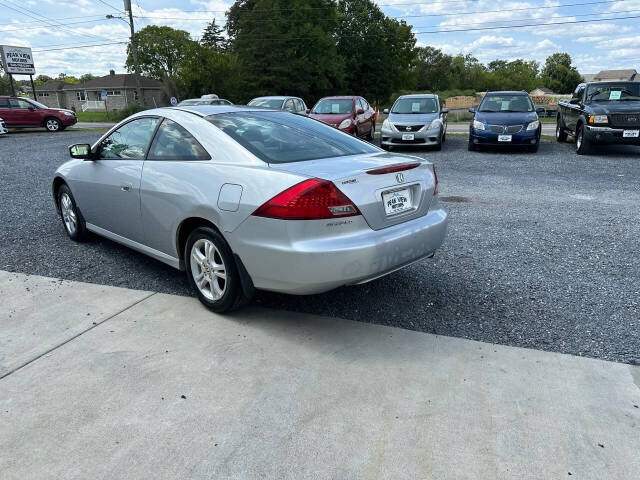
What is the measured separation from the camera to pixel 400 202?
335cm

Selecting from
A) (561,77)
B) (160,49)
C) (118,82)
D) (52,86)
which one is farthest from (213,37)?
(561,77)

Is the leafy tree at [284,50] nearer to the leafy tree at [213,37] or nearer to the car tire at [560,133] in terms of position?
the leafy tree at [213,37]

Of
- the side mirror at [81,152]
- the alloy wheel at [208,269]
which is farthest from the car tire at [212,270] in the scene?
the side mirror at [81,152]

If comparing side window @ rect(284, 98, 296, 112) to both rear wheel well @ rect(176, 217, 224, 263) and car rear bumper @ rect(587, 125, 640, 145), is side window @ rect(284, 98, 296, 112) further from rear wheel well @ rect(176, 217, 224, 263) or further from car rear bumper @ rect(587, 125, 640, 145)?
rear wheel well @ rect(176, 217, 224, 263)

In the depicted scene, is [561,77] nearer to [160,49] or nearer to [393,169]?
[160,49]

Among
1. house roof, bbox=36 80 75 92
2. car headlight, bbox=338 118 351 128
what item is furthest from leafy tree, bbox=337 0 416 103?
house roof, bbox=36 80 75 92

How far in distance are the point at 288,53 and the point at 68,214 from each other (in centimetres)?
4858

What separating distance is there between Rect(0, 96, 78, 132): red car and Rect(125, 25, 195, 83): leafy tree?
129 ft

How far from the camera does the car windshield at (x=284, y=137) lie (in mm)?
3479

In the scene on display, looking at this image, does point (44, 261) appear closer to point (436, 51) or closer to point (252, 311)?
point (252, 311)

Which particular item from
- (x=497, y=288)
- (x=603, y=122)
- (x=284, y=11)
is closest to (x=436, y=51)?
(x=284, y=11)

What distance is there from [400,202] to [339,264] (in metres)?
0.70

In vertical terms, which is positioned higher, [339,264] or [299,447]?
[339,264]

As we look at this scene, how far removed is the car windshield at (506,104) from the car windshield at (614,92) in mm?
1558
